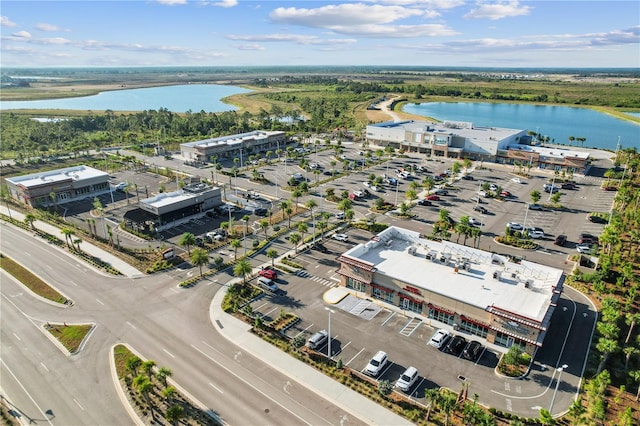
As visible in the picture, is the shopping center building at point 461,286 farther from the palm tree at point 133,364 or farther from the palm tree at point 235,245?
the palm tree at point 133,364

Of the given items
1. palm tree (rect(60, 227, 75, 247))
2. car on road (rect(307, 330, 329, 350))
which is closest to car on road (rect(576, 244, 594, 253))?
car on road (rect(307, 330, 329, 350))

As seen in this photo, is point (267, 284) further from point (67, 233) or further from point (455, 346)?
point (67, 233)

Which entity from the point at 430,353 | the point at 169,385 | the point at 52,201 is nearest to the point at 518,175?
the point at 430,353

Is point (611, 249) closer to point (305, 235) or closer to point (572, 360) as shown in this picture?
point (572, 360)

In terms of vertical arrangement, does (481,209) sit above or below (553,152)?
below

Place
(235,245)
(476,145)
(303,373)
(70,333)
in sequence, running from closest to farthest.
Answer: (303,373)
(70,333)
(235,245)
(476,145)

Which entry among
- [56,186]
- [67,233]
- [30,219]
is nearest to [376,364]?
[67,233]

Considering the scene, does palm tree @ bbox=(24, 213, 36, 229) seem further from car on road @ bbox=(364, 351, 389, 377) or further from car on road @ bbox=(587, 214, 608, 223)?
car on road @ bbox=(587, 214, 608, 223)
